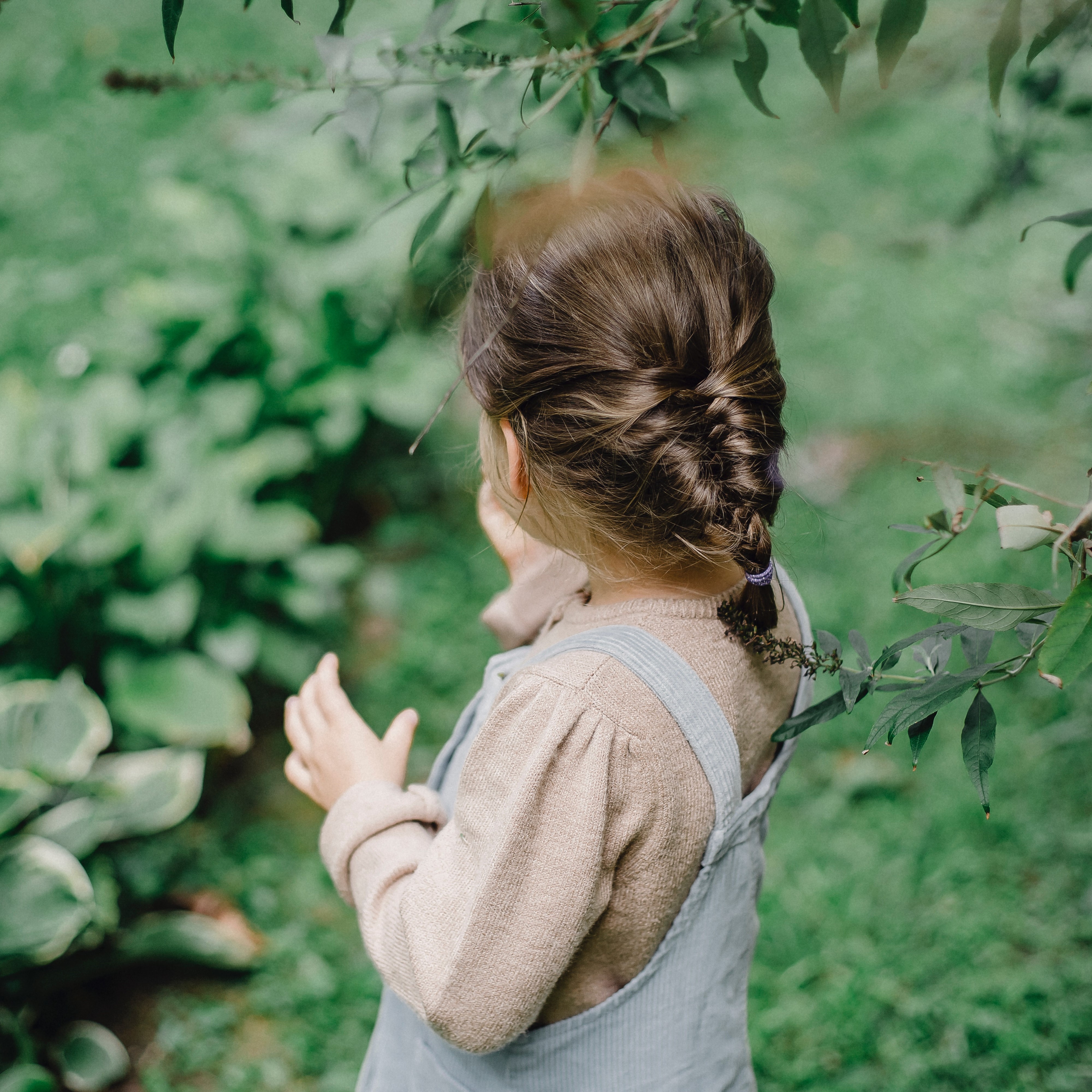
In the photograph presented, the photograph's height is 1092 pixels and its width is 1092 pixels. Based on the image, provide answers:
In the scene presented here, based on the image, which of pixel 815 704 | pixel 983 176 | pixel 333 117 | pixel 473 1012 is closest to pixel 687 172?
pixel 333 117

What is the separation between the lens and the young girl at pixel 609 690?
3.14ft

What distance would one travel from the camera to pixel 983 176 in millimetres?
4445

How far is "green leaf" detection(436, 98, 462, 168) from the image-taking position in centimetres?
87

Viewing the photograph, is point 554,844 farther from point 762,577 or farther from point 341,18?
point 341,18

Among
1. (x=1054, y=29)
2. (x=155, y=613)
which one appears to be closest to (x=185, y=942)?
(x=155, y=613)

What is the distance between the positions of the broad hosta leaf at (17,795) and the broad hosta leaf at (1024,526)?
2080mm

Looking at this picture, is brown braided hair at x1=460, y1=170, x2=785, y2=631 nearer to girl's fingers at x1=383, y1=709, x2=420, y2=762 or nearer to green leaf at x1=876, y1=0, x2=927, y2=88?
green leaf at x1=876, y1=0, x2=927, y2=88

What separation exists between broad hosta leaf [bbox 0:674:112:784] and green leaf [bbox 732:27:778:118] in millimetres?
1959

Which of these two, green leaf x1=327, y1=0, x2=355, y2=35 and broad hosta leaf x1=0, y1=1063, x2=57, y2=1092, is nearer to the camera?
green leaf x1=327, y1=0, x2=355, y2=35

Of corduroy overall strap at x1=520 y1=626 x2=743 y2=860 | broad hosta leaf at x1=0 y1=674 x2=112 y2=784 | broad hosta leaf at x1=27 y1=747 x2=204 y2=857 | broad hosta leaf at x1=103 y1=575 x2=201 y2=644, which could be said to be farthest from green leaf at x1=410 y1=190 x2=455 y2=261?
broad hosta leaf at x1=103 y1=575 x2=201 y2=644

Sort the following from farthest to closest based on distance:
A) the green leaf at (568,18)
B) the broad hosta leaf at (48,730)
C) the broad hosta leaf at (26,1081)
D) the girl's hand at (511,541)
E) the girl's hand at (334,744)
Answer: the broad hosta leaf at (48,730), the broad hosta leaf at (26,1081), the girl's hand at (511,541), the girl's hand at (334,744), the green leaf at (568,18)

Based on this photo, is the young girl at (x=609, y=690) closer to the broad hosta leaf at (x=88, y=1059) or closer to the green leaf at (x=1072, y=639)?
the green leaf at (x=1072, y=639)

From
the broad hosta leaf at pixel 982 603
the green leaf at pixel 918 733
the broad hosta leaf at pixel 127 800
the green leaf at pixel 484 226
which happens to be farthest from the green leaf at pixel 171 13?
the broad hosta leaf at pixel 127 800

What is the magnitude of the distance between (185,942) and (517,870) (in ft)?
5.84
